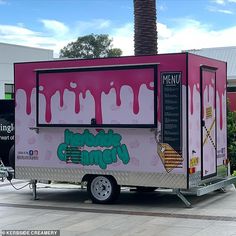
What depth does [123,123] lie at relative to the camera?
11.5 metres

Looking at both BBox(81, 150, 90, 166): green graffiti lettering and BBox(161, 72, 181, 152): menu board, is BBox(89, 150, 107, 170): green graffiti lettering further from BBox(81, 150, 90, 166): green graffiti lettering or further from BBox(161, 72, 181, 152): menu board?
BBox(161, 72, 181, 152): menu board

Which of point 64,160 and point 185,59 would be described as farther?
point 64,160

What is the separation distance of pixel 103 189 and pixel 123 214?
1368 mm

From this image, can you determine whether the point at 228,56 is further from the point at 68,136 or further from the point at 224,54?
the point at 68,136

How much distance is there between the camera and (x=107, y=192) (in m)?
11.9

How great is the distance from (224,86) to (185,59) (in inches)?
102

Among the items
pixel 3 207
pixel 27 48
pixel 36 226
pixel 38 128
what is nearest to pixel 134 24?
pixel 38 128

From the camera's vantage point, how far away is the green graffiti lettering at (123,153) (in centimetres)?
1156

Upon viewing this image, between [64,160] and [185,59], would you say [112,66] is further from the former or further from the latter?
[64,160]

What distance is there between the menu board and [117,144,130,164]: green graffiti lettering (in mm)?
896

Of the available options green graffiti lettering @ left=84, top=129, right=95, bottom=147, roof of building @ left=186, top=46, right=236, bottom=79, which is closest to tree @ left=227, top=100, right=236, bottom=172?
green graffiti lettering @ left=84, top=129, right=95, bottom=147

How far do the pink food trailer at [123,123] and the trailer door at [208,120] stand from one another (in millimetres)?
22

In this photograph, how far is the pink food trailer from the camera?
11086mm

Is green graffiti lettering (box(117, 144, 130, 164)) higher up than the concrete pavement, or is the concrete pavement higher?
green graffiti lettering (box(117, 144, 130, 164))
